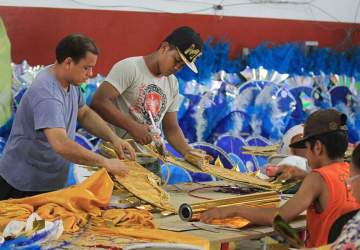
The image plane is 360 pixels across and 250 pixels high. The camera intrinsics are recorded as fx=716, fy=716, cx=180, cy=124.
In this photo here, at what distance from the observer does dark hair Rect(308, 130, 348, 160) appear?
9.91 ft

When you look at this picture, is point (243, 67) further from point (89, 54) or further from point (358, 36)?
point (89, 54)

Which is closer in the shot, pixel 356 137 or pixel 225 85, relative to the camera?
pixel 225 85

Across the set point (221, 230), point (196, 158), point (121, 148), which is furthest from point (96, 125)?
point (221, 230)

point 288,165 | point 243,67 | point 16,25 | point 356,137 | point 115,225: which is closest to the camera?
point 115,225

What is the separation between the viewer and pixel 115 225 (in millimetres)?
2986

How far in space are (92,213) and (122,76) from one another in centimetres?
113

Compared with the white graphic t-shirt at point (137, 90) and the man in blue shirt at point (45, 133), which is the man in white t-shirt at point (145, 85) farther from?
the man in blue shirt at point (45, 133)

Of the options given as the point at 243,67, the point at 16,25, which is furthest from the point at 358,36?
the point at 16,25

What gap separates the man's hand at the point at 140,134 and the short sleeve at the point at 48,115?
26.0 inches

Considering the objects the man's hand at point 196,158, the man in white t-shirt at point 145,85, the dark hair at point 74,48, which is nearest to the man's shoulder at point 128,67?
the man in white t-shirt at point 145,85

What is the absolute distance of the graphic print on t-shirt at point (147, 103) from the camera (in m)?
4.07

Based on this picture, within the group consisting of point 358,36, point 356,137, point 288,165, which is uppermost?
point 358,36

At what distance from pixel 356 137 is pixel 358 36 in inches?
44.5

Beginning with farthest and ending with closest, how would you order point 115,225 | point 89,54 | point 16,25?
point 16,25, point 89,54, point 115,225
